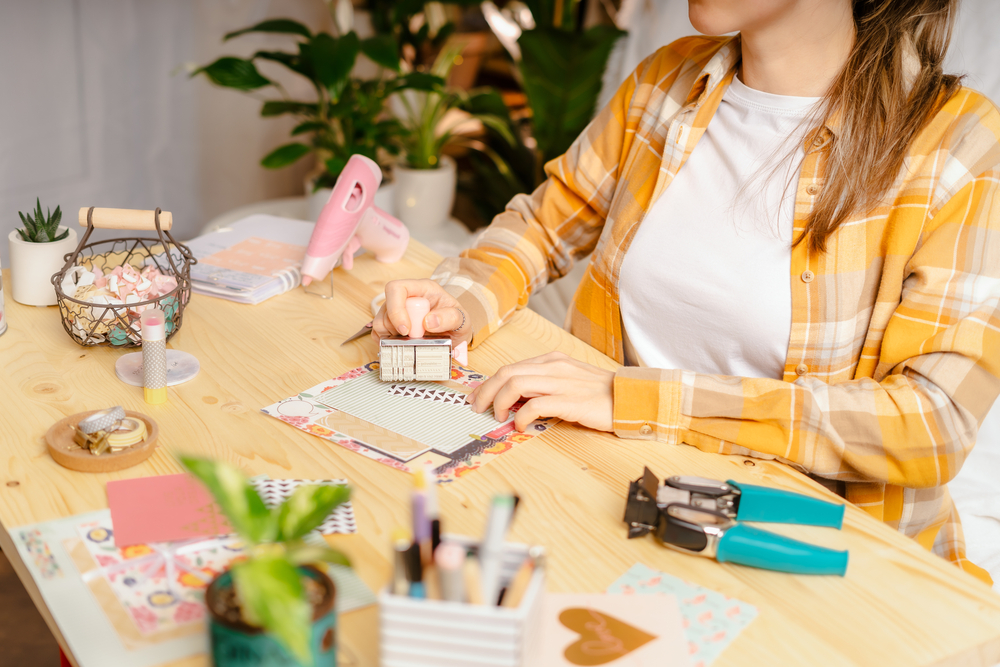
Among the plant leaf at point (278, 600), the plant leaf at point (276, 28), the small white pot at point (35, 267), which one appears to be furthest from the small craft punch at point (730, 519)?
the plant leaf at point (276, 28)

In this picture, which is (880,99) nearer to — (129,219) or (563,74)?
(129,219)

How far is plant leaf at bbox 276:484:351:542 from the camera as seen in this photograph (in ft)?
1.65

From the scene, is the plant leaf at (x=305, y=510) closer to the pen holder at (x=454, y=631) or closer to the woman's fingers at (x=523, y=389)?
the pen holder at (x=454, y=631)

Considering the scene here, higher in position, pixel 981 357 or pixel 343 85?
pixel 343 85

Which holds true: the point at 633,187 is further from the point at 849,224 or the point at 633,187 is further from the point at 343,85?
the point at 343,85

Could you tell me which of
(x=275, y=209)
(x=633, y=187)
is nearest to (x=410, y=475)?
(x=633, y=187)

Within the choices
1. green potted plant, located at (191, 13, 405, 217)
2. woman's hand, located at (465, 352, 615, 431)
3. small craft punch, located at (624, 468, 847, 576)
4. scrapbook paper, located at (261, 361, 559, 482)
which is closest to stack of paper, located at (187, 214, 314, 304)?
scrapbook paper, located at (261, 361, 559, 482)

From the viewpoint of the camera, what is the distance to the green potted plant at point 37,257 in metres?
1.07

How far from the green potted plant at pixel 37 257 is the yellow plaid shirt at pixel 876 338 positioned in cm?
50

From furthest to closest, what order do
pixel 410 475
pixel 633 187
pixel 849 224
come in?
pixel 633 187 → pixel 849 224 → pixel 410 475

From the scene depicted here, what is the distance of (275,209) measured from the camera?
243 centimetres

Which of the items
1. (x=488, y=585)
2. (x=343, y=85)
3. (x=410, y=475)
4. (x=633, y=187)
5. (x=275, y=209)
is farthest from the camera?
(x=275, y=209)

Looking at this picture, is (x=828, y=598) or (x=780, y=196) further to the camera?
(x=780, y=196)

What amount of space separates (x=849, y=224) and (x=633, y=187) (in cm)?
31
